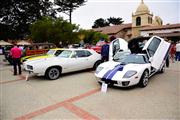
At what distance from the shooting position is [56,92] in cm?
594

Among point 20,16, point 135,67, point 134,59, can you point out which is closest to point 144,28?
point 20,16

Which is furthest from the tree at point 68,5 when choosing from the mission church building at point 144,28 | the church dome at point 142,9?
the church dome at point 142,9

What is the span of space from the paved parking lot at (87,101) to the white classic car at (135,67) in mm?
344

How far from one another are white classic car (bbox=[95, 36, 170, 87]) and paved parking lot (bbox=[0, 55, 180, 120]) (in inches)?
13.6

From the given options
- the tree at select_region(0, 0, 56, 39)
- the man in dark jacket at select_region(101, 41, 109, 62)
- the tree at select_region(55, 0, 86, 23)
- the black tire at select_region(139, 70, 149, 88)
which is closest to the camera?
the black tire at select_region(139, 70, 149, 88)

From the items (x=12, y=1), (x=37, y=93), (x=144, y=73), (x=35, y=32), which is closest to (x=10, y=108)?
(x=37, y=93)

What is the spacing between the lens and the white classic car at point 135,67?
587cm

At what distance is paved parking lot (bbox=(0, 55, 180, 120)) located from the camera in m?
4.15

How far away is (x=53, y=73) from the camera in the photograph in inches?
309

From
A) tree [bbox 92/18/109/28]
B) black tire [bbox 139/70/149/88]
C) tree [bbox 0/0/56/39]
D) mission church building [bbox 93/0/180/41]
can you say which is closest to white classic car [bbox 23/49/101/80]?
black tire [bbox 139/70/149/88]

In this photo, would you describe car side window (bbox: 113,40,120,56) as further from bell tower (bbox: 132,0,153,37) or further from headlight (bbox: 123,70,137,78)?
bell tower (bbox: 132,0,153,37)

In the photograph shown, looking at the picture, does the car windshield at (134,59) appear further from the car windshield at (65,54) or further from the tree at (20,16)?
the tree at (20,16)

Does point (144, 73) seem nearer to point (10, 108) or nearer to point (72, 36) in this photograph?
point (10, 108)

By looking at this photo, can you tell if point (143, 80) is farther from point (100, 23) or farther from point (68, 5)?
point (100, 23)
